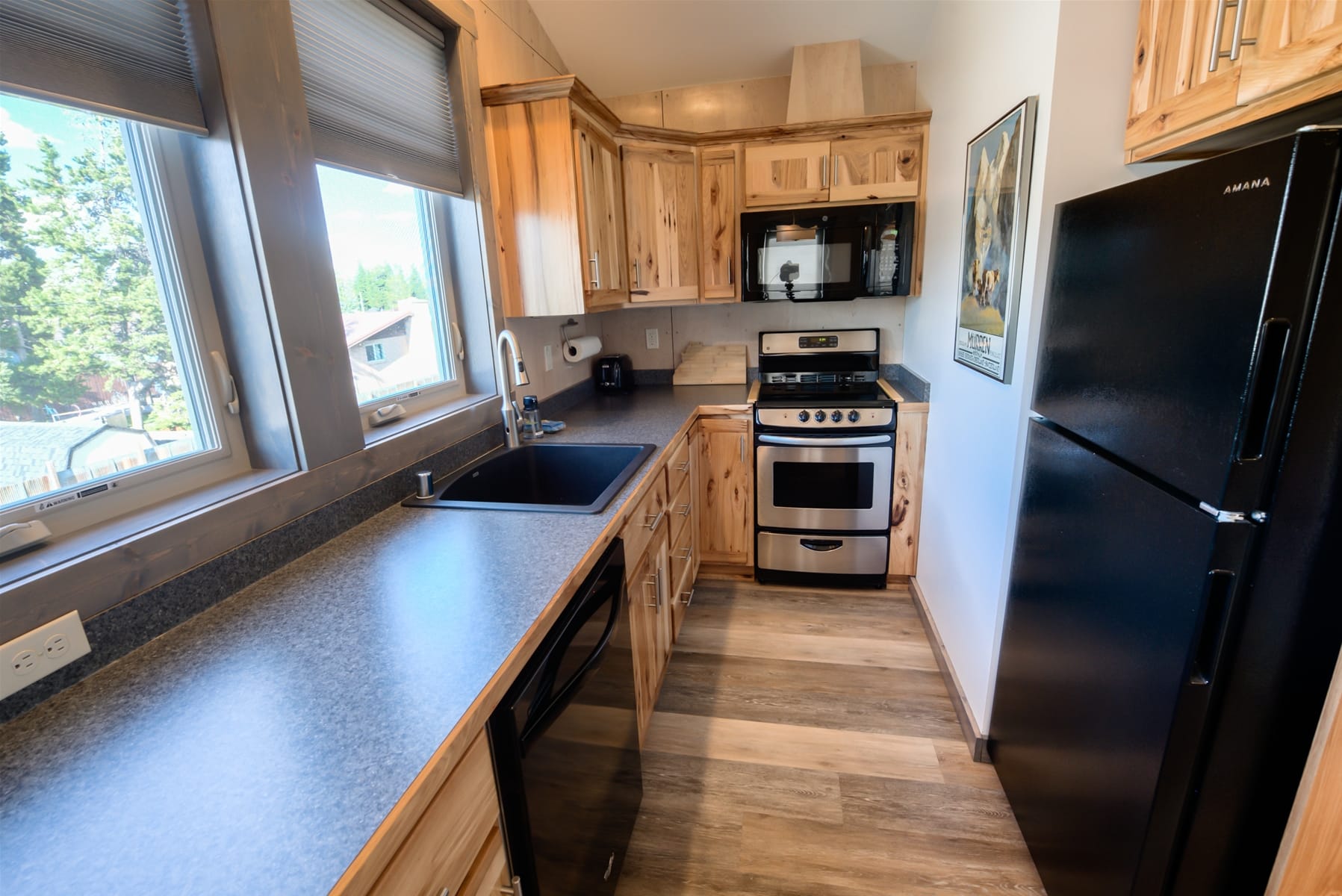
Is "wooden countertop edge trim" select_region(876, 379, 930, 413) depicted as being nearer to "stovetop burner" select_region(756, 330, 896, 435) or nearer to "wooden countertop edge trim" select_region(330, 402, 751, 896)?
"stovetop burner" select_region(756, 330, 896, 435)

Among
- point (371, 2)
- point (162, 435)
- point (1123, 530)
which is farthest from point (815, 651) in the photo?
point (371, 2)

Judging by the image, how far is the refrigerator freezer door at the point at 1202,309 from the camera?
74 centimetres

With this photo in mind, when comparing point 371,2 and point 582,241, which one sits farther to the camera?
point 582,241

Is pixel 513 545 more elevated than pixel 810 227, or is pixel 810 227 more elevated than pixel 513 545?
pixel 810 227

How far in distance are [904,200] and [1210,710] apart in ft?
7.42

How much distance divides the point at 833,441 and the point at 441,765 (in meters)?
2.13

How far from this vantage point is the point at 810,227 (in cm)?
258

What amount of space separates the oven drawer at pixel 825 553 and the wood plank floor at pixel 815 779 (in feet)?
0.99

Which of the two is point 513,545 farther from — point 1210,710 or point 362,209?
point 1210,710

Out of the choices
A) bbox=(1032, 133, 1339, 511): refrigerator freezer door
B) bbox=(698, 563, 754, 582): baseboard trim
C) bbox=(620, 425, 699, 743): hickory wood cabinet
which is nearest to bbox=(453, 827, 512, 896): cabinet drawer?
bbox=(620, 425, 699, 743): hickory wood cabinet

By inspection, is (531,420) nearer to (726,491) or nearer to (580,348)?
(580,348)

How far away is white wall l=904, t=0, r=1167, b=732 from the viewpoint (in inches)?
50.0

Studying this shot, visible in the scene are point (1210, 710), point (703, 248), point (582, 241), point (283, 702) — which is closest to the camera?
point (283, 702)

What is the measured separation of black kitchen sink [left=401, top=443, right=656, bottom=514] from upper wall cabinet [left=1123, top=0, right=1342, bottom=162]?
1.42m
